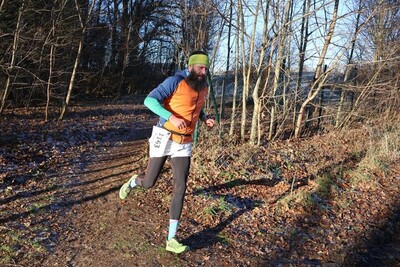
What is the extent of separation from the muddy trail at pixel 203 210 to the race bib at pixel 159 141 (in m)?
1.11

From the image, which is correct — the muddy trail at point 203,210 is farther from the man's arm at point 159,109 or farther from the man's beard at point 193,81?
the man's beard at point 193,81

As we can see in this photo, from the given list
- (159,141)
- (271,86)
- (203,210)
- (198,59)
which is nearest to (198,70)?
(198,59)

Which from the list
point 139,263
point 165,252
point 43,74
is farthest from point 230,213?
point 43,74

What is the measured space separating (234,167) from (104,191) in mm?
2520

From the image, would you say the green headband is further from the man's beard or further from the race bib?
the race bib

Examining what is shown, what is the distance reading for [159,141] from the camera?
150 inches

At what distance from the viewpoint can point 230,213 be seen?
5.02 meters

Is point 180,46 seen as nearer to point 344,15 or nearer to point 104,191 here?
point 344,15

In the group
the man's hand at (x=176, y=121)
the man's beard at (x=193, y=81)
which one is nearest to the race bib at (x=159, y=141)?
the man's hand at (x=176, y=121)

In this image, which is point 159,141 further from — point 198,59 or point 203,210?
point 203,210

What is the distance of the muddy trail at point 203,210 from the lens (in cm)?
389

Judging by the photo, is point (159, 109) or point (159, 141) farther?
point (159, 141)

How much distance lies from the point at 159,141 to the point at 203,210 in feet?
5.34

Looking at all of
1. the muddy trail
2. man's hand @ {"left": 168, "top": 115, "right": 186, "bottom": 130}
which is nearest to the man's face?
man's hand @ {"left": 168, "top": 115, "right": 186, "bottom": 130}
